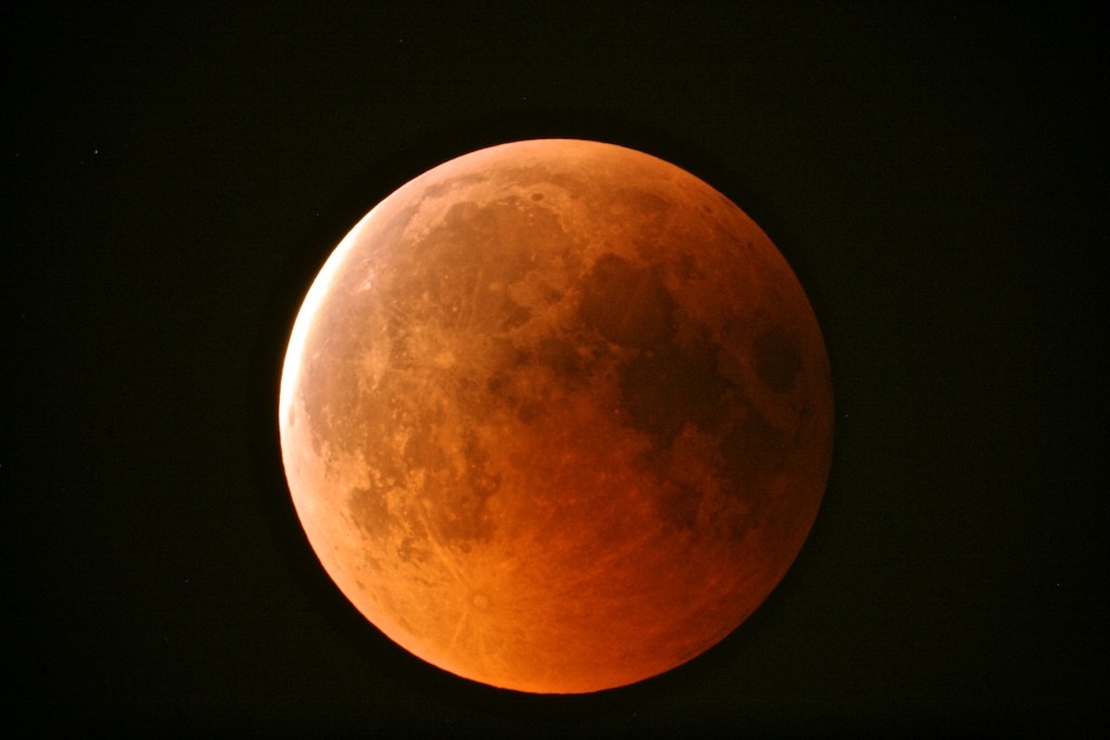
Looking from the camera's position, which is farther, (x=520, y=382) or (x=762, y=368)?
(x=762, y=368)

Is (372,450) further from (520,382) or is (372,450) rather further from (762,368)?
(762,368)

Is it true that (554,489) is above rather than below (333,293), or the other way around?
below

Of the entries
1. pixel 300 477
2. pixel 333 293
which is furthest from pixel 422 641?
pixel 333 293

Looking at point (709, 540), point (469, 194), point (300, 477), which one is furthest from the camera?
point (300, 477)

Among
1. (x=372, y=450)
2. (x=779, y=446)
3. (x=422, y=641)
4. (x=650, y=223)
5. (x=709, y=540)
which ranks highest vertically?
(x=650, y=223)

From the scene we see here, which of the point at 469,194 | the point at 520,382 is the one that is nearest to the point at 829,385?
the point at 520,382

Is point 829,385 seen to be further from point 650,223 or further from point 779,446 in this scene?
point 650,223

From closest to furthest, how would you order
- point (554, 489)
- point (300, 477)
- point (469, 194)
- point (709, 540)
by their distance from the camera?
point (554, 489) < point (709, 540) < point (469, 194) < point (300, 477)
